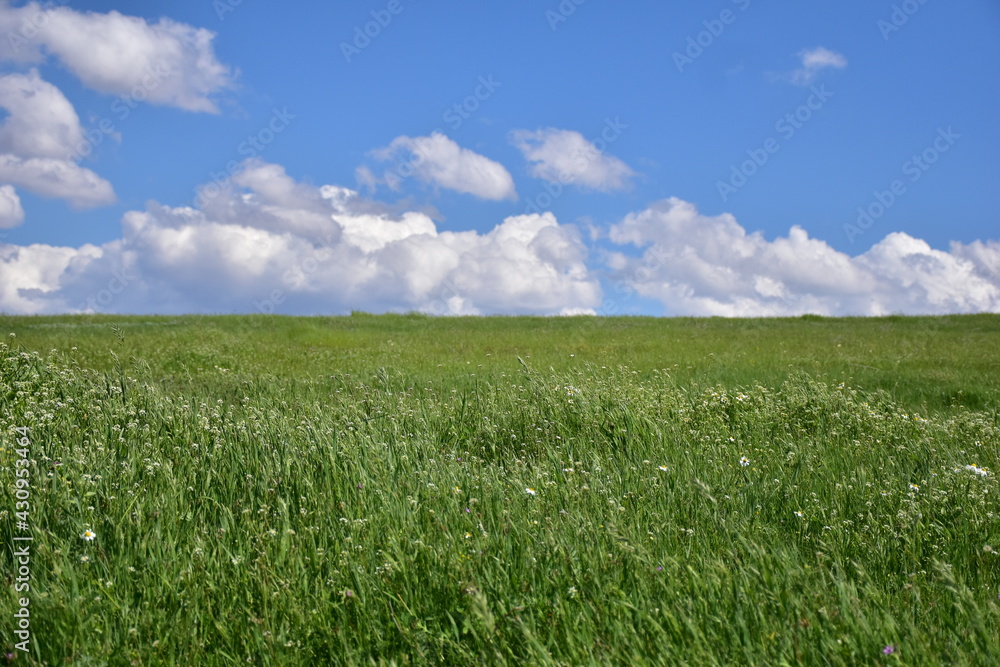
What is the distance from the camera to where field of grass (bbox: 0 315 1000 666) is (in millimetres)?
2984

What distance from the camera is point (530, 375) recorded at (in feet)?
27.5

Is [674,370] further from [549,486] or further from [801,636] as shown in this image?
[801,636]

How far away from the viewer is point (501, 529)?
12.9ft

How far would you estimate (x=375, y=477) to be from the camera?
498cm

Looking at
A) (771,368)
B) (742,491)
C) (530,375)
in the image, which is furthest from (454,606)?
(771,368)

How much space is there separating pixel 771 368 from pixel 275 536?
1386 centimetres

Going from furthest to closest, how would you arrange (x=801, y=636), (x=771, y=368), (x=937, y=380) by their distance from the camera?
(x=771, y=368), (x=937, y=380), (x=801, y=636)

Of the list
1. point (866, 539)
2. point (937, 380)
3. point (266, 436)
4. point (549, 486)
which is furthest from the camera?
point (937, 380)

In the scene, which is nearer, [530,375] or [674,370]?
[530,375]

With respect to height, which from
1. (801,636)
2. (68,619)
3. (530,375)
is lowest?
(68,619)

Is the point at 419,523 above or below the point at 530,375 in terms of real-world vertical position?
below

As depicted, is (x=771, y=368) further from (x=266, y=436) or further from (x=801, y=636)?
(x=801, y=636)

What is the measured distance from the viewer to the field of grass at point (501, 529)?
117 inches

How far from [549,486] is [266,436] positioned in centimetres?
262
